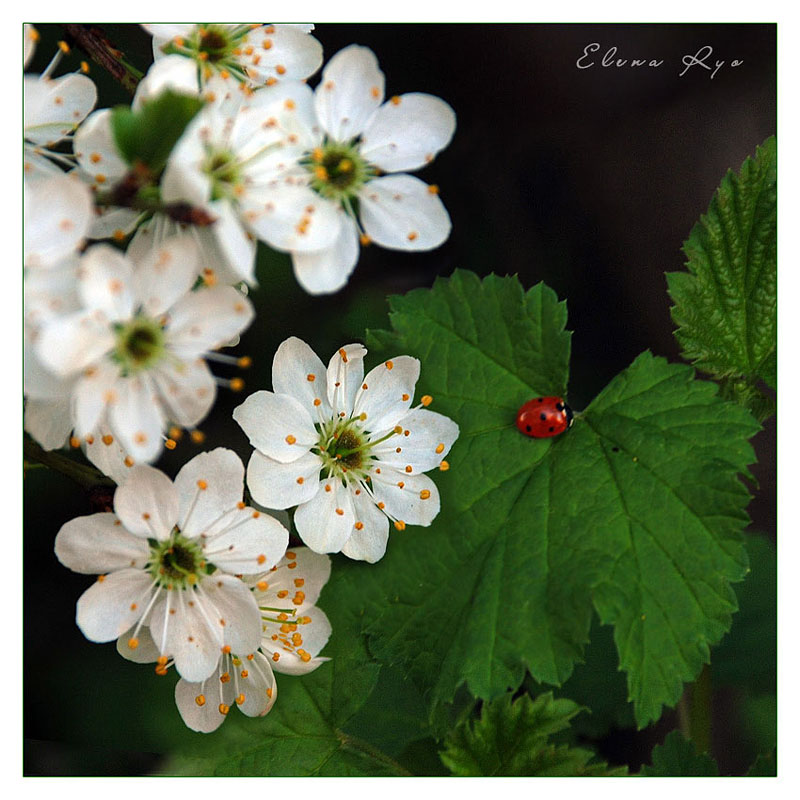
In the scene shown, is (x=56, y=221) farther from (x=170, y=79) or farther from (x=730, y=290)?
(x=730, y=290)

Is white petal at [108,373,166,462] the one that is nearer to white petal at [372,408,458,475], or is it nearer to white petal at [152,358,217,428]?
white petal at [152,358,217,428]

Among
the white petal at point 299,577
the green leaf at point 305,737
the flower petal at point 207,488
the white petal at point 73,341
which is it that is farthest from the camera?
the green leaf at point 305,737

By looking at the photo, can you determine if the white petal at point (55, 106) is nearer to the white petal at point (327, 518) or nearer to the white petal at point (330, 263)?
the white petal at point (330, 263)

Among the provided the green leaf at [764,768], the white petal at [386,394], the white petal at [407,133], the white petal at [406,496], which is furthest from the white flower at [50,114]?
the green leaf at [764,768]

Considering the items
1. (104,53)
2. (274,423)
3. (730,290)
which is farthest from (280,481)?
(730,290)

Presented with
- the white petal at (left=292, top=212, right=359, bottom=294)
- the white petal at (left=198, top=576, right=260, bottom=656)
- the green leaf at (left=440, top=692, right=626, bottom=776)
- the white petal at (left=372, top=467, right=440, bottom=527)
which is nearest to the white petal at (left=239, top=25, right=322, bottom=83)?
the white petal at (left=292, top=212, right=359, bottom=294)

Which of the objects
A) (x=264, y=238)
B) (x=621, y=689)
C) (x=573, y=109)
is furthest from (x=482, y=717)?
(x=573, y=109)
